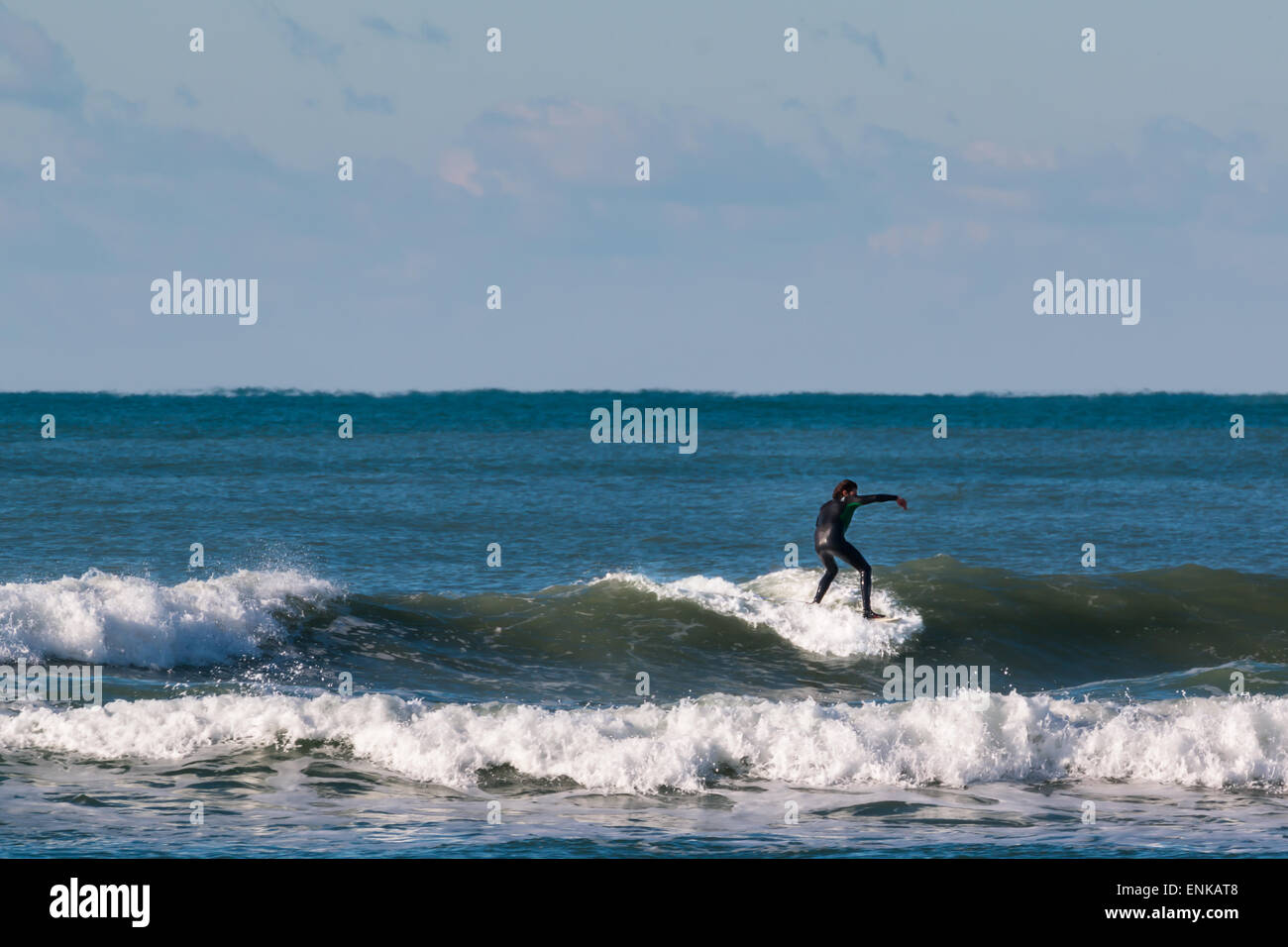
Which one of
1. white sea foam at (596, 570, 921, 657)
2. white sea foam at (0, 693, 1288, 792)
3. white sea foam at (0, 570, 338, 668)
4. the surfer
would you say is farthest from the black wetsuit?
white sea foam at (0, 570, 338, 668)

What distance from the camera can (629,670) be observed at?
56.3ft

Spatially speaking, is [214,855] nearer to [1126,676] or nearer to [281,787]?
[281,787]

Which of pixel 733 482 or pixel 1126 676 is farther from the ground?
pixel 733 482

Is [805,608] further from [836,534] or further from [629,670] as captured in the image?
[629,670]

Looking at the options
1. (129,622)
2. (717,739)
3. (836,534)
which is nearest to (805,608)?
(836,534)

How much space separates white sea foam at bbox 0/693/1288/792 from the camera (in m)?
11.6

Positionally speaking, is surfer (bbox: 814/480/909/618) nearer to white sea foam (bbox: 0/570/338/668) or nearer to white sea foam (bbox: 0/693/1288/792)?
white sea foam (bbox: 0/693/1288/792)

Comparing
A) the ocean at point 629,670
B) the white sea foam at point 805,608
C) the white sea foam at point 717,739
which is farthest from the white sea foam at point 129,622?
the white sea foam at point 805,608

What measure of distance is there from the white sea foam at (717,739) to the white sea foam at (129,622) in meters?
3.51

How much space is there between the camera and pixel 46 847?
9.10 m

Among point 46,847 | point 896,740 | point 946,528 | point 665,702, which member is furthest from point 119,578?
point 946,528

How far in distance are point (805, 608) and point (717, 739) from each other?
7.23 m
